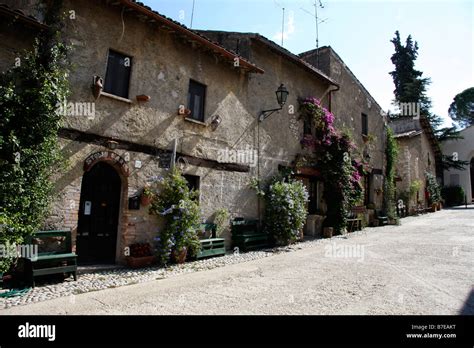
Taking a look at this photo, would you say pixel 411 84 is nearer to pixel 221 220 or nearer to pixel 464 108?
pixel 464 108

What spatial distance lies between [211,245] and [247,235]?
1.49 metres

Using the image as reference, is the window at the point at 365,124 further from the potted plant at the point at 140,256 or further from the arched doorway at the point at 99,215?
the arched doorway at the point at 99,215

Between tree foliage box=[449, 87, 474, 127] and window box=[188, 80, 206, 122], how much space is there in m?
42.3

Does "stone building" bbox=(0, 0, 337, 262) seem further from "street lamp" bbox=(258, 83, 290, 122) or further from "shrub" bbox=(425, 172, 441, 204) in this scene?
"shrub" bbox=(425, 172, 441, 204)

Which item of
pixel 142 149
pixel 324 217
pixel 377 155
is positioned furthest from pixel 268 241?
pixel 377 155

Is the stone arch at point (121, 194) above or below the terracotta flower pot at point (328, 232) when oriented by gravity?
above

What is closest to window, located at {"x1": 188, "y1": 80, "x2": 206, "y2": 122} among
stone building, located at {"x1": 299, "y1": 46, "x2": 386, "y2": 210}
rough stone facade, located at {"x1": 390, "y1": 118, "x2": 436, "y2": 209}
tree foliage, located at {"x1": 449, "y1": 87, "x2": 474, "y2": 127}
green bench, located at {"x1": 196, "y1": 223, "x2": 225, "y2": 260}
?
green bench, located at {"x1": 196, "y1": 223, "x2": 225, "y2": 260}

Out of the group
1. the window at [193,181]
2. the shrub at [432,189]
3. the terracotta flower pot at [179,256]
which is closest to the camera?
the terracotta flower pot at [179,256]

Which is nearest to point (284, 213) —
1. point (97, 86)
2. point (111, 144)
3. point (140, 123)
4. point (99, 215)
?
point (140, 123)

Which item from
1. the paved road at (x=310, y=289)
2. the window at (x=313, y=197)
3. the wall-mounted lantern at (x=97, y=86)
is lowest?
the paved road at (x=310, y=289)

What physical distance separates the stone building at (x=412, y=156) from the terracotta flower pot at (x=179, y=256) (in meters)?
17.4

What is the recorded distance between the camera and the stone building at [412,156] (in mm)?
20780

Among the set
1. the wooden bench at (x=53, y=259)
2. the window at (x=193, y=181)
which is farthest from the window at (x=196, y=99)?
the wooden bench at (x=53, y=259)

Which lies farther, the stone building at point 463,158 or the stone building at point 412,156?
the stone building at point 463,158
